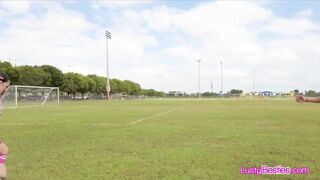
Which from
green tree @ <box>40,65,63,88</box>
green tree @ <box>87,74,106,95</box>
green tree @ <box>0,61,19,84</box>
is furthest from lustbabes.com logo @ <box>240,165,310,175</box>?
green tree @ <box>87,74,106,95</box>

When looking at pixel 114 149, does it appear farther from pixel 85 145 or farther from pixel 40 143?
pixel 40 143

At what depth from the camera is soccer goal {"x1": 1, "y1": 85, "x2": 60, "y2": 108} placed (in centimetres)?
5768

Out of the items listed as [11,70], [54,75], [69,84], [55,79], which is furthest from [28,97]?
[69,84]

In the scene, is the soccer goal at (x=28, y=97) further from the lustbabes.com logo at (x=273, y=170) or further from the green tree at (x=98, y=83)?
the green tree at (x=98, y=83)

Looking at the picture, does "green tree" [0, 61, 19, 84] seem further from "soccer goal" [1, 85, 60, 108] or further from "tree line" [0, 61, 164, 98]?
"soccer goal" [1, 85, 60, 108]

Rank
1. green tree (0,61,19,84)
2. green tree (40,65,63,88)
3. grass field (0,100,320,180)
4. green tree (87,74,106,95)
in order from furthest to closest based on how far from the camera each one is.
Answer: green tree (87,74,106,95), green tree (40,65,63,88), green tree (0,61,19,84), grass field (0,100,320,180)

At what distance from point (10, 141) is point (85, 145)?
304 centimetres

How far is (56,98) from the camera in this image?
7481 centimetres

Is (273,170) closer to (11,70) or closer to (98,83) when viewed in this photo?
(11,70)

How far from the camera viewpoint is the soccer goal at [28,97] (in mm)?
57681

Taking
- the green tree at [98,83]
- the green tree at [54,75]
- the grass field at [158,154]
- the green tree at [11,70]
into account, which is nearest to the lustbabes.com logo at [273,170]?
the grass field at [158,154]

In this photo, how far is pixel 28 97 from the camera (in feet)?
206

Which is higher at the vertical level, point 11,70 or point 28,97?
point 11,70

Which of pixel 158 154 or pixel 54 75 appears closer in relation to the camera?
pixel 158 154
